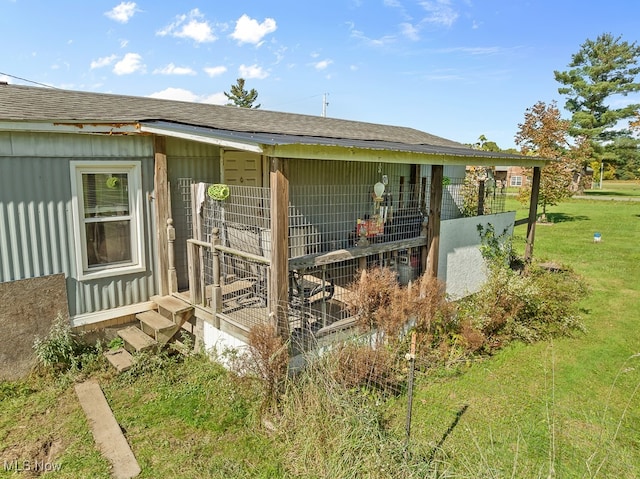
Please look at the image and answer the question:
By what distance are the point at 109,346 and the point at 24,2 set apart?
966 centimetres

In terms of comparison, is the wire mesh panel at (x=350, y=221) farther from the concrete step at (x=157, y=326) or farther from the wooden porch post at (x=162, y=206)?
the concrete step at (x=157, y=326)

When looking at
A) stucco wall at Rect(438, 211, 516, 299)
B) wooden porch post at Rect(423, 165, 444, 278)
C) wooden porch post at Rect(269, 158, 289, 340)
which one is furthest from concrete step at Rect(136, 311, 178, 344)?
stucco wall at Rect(438, 211, 516, 299)

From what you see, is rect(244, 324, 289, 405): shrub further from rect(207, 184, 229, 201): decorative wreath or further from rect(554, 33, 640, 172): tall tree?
rect(554, 33, 640, 172): tall tree

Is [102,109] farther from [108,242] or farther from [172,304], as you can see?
[172,304]

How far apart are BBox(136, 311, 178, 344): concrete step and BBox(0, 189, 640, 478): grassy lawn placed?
36 centimetres

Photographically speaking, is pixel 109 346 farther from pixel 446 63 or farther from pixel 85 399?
pixel 446 63

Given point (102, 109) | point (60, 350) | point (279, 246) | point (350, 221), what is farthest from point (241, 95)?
point (279, 246)

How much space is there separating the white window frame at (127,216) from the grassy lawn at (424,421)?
144cm

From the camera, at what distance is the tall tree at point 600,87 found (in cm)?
3891

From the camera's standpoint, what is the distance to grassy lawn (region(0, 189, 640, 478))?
354cm

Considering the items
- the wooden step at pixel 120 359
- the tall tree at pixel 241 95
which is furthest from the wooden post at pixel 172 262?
the tall tree at pixel 241 95

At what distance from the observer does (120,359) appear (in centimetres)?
518

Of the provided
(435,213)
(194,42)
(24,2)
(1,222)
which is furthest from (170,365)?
(194,42)

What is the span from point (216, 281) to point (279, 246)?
124 cm
